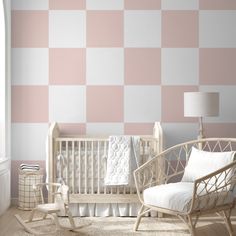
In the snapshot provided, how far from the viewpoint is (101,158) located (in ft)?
13.8

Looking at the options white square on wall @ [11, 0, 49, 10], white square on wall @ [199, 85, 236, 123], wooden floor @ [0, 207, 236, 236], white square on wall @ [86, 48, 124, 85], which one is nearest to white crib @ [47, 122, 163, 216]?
wooden floor @ [0, 207, 236, 236]

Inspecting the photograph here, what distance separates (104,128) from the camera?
468 centimetres

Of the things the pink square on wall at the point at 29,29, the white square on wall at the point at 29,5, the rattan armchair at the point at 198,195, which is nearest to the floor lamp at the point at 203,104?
the rattan armchair at the point at 198,195

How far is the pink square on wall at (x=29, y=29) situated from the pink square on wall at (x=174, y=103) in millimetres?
1290

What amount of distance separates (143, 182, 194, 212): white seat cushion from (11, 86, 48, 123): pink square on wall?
1560 millimetres

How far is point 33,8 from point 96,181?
183 centimetres

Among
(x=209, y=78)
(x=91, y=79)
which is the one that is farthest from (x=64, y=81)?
(x=209, y=78)

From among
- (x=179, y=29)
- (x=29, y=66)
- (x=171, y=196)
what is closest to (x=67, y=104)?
(x=29, y=66)

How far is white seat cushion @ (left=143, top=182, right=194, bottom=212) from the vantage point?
3321 mm

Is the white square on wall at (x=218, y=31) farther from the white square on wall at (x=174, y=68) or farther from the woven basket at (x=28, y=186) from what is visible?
the woven basket at (x=28, y=186)

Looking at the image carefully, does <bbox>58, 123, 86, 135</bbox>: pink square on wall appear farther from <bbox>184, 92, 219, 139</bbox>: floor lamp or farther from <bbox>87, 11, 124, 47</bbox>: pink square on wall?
<bbox>184, 92, 219, 139</bbox>: floor lamp

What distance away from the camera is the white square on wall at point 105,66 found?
4680 millimetres

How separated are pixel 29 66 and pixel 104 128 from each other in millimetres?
961

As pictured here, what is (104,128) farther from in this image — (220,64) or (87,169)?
(220,64)
